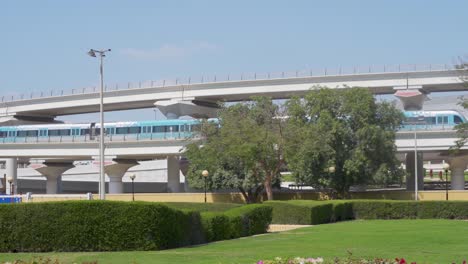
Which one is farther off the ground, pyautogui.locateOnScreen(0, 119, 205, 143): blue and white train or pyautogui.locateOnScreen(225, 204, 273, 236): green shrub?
pyautogui.locateOnScreen(0, 119, 205, 143): blue and white train

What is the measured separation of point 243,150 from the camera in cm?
4541

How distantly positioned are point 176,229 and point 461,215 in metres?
25.2

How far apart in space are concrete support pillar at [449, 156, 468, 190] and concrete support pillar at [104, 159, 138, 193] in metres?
31.9

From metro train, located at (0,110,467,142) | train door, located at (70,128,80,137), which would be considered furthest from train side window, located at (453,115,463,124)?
train door, located at (70,128,80,137)

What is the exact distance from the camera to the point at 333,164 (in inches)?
2066

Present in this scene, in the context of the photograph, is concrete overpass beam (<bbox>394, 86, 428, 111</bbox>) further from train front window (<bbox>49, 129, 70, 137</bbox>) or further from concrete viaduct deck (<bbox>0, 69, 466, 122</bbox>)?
train front window (<bbox>49, 129, 70, 137</bbox>)

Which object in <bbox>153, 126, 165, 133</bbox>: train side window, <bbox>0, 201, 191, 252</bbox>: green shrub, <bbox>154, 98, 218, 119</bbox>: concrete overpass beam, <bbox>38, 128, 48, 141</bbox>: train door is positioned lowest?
<bbox>0, 201, 191, 252</bbox>: green shrub

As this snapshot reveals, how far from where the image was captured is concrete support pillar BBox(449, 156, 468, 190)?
6606 cm

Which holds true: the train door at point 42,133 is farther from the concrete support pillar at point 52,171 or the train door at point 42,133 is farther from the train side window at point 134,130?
the concrete support pillar at point 52,171

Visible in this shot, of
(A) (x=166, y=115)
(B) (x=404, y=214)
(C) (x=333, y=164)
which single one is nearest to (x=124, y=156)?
(A) (x=166, y=115)

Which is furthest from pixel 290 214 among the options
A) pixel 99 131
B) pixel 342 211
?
pixel 99 131

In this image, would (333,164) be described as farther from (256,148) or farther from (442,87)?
(442,87)

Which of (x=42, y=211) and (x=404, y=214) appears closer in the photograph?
(x=42, y=211)

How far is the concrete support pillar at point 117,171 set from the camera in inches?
2856
